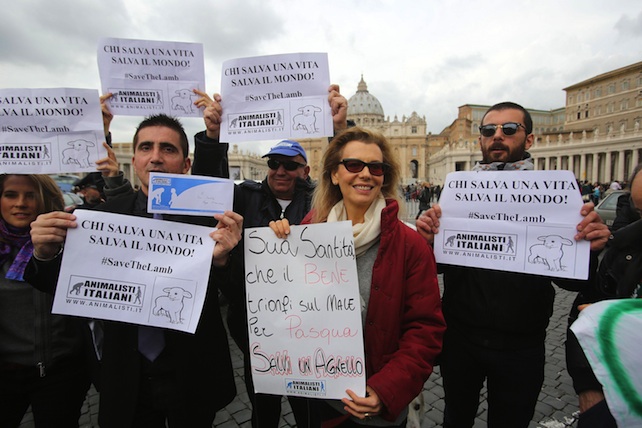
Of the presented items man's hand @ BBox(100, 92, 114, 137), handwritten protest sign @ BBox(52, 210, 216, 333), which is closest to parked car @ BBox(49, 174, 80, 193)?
man's hand @ BBox(100, 92, 114, 137)

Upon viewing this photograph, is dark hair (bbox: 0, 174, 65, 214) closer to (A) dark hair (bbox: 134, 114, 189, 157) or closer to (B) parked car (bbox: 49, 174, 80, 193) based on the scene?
A: (A) dark hair (bbox: 134, 114, 189, 157)

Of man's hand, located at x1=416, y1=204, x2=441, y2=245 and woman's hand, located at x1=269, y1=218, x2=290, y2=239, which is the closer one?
woman's hand, located at x1=269, y1=218, x2=290, y2=239

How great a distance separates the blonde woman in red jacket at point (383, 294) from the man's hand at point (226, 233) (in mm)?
252

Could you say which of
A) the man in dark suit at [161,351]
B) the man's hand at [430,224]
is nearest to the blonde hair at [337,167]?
the man's hand at [430,224]

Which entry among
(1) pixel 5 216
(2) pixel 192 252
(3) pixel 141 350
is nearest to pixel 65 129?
(1) pixel 5 216

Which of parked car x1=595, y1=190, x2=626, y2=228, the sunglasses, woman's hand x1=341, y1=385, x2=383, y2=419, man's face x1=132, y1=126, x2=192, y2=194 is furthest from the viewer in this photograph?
parked car x1=595, y1=190, x2=626, y2=228

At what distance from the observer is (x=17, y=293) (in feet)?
6.51

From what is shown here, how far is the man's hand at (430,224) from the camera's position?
201 centimetres

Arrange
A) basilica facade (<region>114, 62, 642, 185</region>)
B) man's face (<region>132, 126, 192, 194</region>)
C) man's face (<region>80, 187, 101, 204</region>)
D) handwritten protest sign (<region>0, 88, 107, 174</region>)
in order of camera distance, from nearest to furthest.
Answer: man's face (<region>132, 126, 192, 194</region>), handwritten protest sign (<region>0, 88, 107, 174</region>), man's face (<region>80, 187, 101, 204</region>), basilica facade (<region>114, 62, 642, 185</region>)

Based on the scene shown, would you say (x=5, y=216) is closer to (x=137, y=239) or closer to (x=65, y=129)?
(x=65, y=129)

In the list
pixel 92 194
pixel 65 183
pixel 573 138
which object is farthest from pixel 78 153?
pixel 573 138

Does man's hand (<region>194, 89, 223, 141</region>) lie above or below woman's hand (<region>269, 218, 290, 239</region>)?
above

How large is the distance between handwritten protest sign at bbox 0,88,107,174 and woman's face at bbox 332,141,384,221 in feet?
5.22

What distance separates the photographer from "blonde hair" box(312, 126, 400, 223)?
183cm
